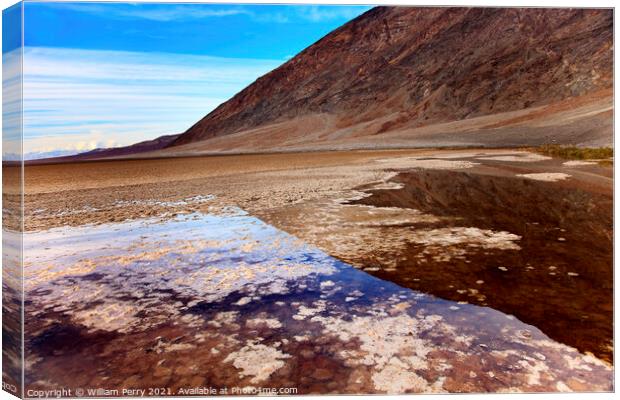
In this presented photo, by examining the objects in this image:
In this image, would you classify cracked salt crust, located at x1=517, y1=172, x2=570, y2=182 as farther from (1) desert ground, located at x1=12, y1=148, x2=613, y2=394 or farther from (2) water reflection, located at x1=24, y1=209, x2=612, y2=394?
(2) water reflection, located at x1=24, y1=209, x2=612, y2=394

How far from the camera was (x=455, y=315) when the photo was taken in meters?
3.23

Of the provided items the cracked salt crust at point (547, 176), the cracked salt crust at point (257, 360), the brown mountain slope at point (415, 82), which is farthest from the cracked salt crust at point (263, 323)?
the brown mountain slope at point (415, 82)

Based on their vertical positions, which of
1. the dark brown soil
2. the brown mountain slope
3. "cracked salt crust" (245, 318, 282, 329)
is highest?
the brown mountain slope

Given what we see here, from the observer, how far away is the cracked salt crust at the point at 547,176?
30.2ft

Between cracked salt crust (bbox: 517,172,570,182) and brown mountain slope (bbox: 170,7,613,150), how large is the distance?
8.27 metres

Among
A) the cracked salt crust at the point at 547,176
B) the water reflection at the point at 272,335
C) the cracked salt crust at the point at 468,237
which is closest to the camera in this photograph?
the water reflection at the point at 272,335

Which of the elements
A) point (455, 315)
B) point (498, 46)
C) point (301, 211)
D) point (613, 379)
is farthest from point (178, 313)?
point (498, 46)

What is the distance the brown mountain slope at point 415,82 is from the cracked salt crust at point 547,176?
27.1ft

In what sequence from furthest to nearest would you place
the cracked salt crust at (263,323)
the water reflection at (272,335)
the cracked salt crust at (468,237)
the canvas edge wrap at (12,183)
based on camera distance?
the cracked salt crust at (468,237)
the cracked salt crust at (263,323)
the canvas edge wrap at (12,183)
the water reflection at (272,335)

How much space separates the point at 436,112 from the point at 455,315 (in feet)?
106

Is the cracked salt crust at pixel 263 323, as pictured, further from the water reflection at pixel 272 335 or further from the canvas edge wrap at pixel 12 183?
the canvas edge wrap at pixel 12 183

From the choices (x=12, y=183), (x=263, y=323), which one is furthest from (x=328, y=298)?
(x=12, y=183)

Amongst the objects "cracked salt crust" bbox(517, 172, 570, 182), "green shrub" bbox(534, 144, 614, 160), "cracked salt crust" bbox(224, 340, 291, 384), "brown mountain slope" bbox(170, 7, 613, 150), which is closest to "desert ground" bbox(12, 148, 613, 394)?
"cracked salt crust" bbox(224, 340, 291, 384)

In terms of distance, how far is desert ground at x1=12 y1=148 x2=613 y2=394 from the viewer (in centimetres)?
267
